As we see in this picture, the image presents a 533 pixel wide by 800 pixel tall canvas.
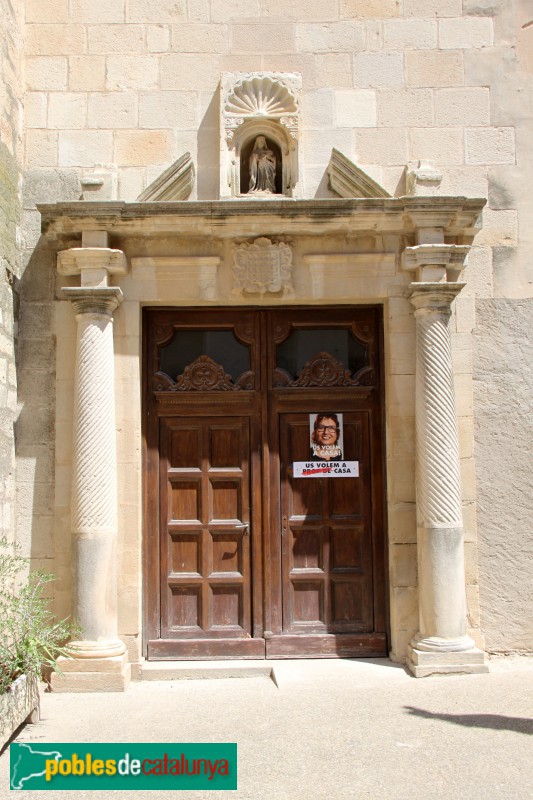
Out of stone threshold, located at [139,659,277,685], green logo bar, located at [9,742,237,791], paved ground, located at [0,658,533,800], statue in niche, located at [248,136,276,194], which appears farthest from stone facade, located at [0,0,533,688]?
green logo bar, located at [9,742,237,791]

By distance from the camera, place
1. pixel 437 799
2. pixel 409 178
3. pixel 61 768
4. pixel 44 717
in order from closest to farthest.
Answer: pixel 437 799, pixel 61 768, pixel 44 717, pixel 409 178

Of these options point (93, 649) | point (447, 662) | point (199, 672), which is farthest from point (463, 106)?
point (93, 649)

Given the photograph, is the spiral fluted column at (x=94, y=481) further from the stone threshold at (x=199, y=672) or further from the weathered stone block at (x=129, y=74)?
the weathered stone block at (x=129, y=74)

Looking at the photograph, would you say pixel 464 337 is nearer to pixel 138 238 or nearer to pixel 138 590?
pixel 138 238

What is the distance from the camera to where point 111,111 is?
5.71 metres

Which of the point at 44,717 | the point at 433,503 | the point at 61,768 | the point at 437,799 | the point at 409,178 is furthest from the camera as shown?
the point at 409,178

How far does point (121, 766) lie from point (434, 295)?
3415 mm

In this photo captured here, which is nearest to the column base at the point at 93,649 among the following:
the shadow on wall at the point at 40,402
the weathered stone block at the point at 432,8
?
the shadow on wall at the point at 40,402

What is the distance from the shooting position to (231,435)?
5672 millimetres

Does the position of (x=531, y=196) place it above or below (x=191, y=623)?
above

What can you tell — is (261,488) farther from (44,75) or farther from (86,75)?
(44,75)

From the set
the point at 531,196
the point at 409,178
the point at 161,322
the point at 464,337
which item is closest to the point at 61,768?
the point at 161,322

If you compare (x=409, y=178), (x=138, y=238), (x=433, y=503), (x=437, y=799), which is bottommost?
(x=437, y=799)

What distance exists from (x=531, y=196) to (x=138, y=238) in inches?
111
